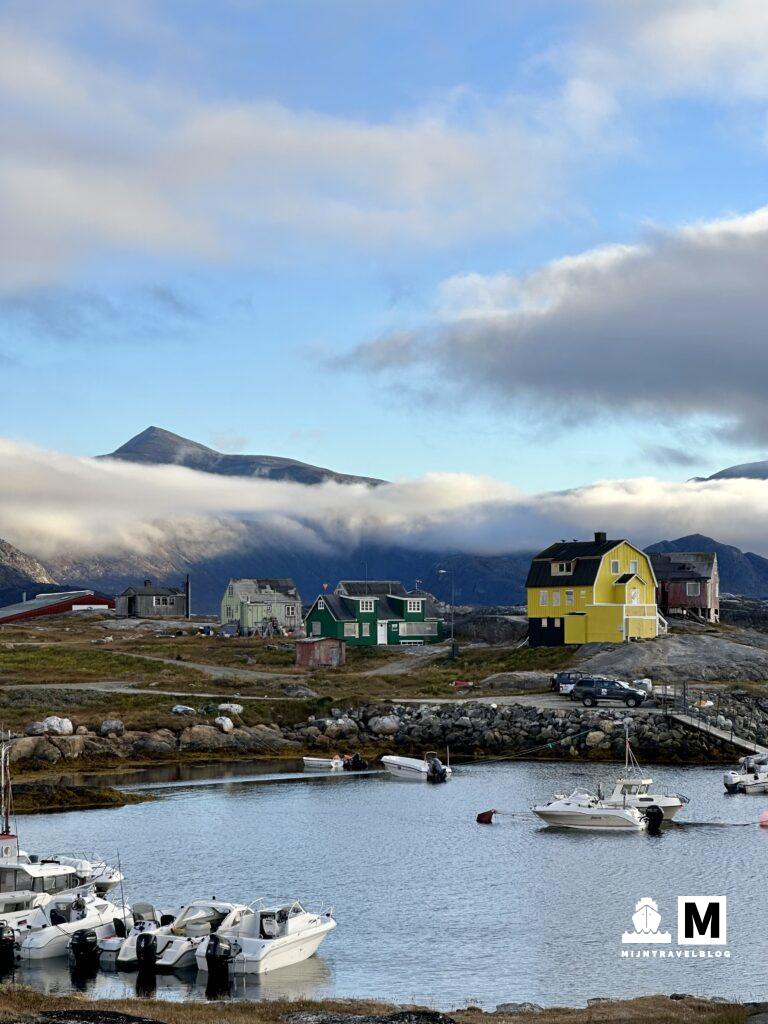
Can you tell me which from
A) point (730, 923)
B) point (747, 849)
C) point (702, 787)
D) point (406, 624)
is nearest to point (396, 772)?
point (702, 787)

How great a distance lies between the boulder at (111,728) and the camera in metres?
79.8

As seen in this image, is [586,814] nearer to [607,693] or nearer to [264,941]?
[264,941]

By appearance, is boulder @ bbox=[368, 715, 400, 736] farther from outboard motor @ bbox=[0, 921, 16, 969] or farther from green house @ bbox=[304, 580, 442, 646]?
green house @ bbox=[304, 580, 442, 646]

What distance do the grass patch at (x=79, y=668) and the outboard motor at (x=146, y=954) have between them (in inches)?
2698

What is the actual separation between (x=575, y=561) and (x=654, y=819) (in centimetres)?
5818

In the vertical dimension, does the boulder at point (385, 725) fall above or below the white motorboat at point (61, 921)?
above

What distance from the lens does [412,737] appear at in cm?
8369

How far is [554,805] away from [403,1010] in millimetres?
29834

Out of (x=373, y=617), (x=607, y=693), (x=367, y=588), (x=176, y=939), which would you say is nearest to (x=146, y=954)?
(x=176, y=939)

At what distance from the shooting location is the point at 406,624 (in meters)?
148

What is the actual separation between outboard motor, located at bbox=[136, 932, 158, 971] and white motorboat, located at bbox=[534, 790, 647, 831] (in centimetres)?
2595

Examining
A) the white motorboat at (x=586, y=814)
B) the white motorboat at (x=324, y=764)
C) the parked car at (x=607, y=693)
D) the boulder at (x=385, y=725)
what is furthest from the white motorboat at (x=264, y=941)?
the parked car at (x=607, y=693)

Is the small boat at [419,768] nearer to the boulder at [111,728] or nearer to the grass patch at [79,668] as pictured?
the boulder at [111,728]

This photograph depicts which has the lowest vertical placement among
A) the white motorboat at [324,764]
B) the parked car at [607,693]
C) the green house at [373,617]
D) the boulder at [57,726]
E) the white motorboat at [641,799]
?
the white motorboat at [324,764]
